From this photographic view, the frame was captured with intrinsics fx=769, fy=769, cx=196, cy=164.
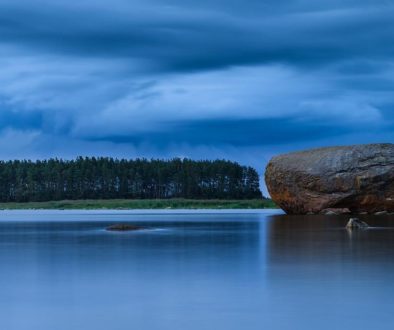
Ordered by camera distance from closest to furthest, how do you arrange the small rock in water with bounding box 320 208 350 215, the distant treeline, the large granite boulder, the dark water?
the dark water < the large granite boulder < the small rock in water with bounding box 320 208 350 215 < the distant treeline

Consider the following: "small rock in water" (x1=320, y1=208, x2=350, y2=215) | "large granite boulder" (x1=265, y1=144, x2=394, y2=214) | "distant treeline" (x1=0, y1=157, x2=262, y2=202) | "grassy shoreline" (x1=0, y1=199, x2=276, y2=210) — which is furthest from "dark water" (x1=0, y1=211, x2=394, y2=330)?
"distant treeline" (x1=0, y1=157, x2=262, y2=202)

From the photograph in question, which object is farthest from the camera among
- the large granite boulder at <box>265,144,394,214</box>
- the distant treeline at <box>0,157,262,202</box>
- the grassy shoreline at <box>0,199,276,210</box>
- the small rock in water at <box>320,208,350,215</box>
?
the distant treeline at <box>0,157,262,202</box>

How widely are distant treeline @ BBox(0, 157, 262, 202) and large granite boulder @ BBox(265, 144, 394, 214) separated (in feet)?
278

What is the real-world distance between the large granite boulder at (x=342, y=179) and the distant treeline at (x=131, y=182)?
84.7m

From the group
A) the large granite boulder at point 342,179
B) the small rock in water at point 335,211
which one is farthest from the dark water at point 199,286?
the small rock in water at point 335,211

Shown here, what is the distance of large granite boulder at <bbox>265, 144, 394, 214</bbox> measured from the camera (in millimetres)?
78625

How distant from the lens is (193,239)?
36.4 m

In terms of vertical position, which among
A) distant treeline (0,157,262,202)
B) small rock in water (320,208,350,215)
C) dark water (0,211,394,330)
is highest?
distant treeline (0,157,262,202)

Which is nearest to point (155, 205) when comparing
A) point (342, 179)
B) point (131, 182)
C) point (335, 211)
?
point (131, 182)

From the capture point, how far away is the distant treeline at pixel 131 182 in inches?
6609

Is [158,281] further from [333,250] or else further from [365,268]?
[333,250]

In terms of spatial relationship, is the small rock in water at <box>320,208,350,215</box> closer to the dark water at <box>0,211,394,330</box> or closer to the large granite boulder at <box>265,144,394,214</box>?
the large granite boulder at <box>265,144,394,214</box>

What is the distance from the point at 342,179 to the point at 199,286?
62.5 metres

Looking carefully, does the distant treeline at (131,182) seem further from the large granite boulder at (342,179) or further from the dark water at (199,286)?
the dark water at (199,286)
